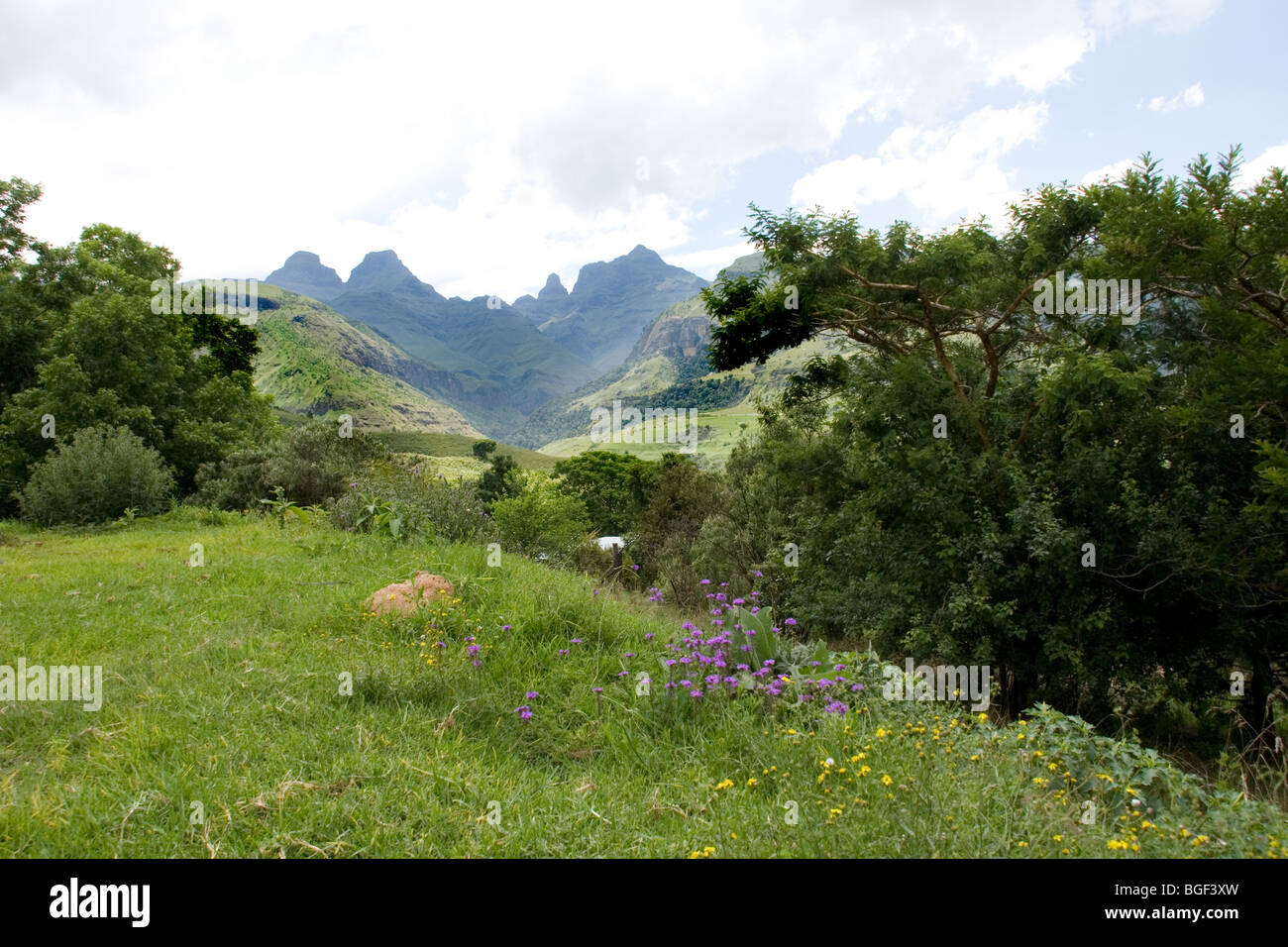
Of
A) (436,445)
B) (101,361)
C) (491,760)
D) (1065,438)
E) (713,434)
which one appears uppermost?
(713,434)

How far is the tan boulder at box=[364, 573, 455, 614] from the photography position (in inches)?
233

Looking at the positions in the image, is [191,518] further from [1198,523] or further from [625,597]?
[1198,523]

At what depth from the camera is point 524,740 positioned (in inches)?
161

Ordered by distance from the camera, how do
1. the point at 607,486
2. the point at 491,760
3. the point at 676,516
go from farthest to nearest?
the point at 607,486
the point at 676,516
the point at 491,760

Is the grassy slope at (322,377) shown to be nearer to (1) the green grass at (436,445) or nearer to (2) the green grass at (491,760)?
(1) the green grass at (436,445)

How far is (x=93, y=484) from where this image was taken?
13.6 metres

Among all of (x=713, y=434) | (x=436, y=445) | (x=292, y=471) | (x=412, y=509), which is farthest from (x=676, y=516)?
(x=436, y=445)

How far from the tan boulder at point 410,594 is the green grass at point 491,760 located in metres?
0.20

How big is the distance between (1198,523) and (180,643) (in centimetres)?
Answer: 1212

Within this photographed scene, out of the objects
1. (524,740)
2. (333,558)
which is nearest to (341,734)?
(524,740)

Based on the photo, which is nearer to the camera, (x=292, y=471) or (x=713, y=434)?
(x=292, y=471)

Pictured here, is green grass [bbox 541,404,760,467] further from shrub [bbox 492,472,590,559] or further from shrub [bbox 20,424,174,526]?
shrub [bbox 20,424,174,526]

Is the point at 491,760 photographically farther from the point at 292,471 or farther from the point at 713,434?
the point at 713,434

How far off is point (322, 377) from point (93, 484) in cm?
12076
